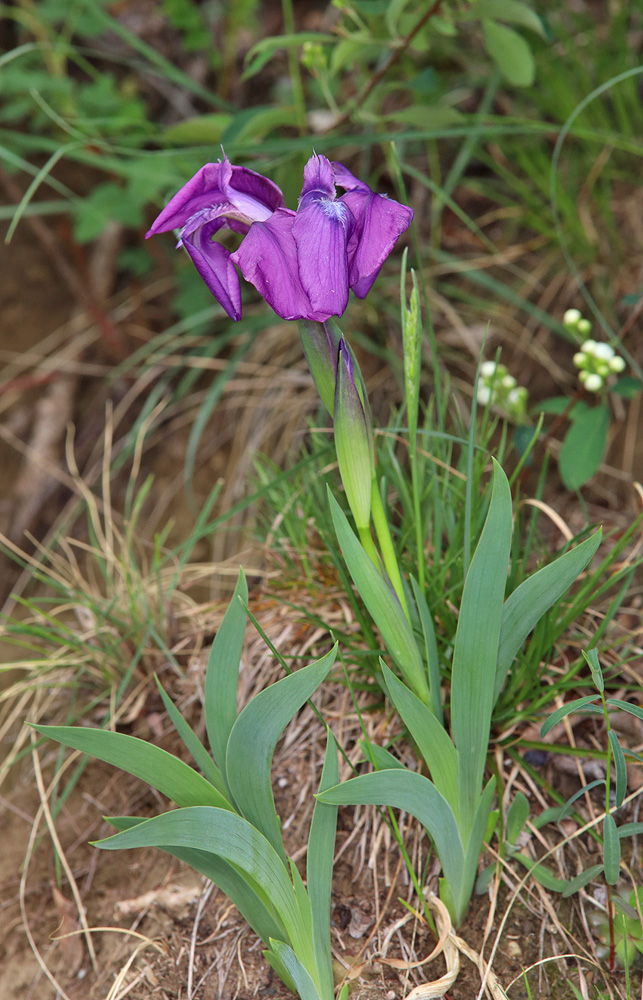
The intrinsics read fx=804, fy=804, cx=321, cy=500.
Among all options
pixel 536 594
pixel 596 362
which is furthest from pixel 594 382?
pixel 536 594

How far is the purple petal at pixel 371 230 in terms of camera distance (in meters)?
0.81

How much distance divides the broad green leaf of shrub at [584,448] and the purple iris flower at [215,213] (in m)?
0.78

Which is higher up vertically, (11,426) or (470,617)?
(470,617)

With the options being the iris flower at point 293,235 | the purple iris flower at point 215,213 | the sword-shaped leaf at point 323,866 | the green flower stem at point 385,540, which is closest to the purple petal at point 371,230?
the iris flower at point 293,235

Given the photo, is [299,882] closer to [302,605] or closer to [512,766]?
[512,766]

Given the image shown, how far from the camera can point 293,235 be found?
0.79 m

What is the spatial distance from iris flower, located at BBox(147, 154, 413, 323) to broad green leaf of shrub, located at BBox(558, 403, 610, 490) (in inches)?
28.7

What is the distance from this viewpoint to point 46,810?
4.33 ft

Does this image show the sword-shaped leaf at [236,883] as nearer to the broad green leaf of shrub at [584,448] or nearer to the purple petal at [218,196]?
the purple petal at [218,196]

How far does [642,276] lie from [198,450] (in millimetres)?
1241

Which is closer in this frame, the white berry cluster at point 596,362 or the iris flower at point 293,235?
the iris flower at point 293,235

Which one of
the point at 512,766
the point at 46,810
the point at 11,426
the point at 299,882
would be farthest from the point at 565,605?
the point at 11,426

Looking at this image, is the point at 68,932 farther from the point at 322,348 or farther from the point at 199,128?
the point at 199,128

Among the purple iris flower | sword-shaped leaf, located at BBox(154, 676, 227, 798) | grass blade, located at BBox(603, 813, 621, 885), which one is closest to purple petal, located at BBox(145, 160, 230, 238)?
the purple iris flower
